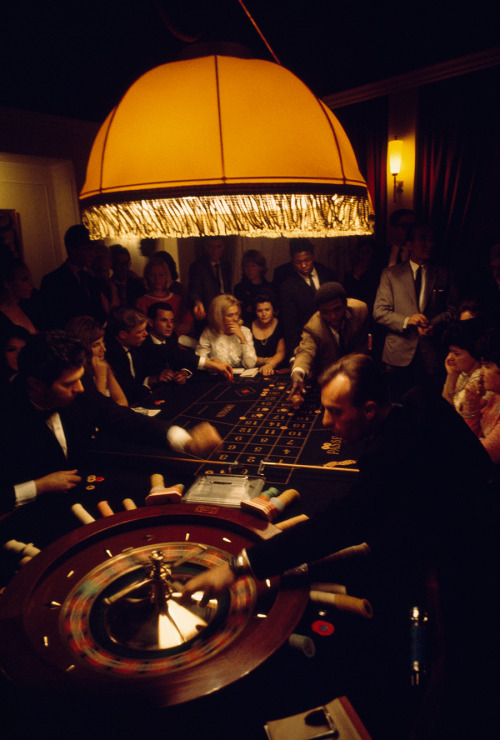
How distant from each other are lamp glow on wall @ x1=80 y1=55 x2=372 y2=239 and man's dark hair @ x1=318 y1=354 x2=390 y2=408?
722mm

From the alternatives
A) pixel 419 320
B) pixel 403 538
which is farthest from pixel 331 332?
pixel 403 538

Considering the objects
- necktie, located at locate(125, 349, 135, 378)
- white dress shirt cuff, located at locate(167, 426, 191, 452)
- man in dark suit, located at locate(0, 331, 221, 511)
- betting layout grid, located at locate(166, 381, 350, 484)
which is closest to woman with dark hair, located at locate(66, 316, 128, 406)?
necktie, located at locate(125, 349, 135, 378)

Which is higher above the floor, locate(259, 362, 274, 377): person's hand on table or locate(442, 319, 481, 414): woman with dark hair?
locate(442, 319, 481, 414): woman with dark hair

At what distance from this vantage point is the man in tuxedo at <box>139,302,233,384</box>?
4094 millimetres

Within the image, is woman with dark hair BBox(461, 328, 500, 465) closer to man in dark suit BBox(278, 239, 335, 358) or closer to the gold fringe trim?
the gold fringe trim

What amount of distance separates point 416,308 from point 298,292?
1136 mm

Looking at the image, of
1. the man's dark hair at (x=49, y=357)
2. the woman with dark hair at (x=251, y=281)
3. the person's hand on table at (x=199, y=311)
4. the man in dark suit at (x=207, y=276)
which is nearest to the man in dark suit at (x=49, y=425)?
the man's dark hair at (x=49, y=357)

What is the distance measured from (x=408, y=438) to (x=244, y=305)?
3.73 meters

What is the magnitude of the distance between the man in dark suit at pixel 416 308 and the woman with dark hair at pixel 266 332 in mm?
971

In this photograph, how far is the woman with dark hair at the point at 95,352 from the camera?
3.36 metres

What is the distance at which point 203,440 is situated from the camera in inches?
99.6

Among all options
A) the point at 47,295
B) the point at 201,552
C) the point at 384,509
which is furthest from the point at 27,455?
the point at 47,295

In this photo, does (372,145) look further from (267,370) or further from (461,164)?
(267,370)

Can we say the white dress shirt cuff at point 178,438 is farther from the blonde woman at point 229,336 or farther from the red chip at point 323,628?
the blonde woman at point 229,336
